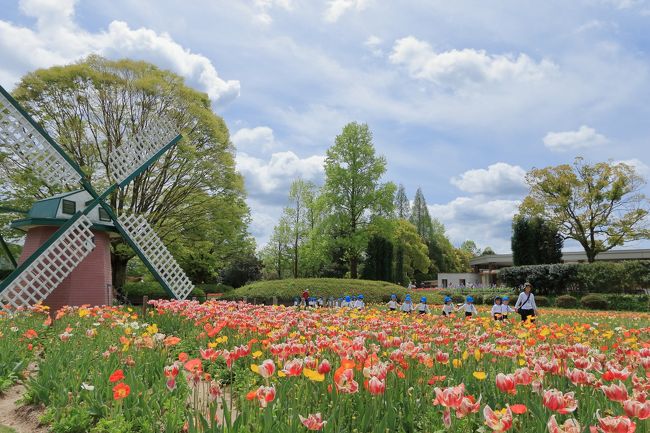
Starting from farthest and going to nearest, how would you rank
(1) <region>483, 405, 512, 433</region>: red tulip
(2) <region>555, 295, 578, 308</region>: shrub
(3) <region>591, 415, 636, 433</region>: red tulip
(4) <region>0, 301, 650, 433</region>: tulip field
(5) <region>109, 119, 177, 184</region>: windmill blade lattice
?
(2) <region>555, 295, 578, 308</region>: shrub, (5) <region>109, 119, 177, 184</region>: windmill blade lattice, (4) <region>0, 301, 650, 433</region>: tulip field, (1) <region>483, 405, 512, 433</region>: red tulip, (3) <region>591, 415, 636, 433</region>: red tulip

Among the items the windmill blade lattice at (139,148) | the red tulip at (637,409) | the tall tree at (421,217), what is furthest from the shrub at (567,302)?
the tall tree at (421,217)

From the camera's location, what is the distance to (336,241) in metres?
38.1

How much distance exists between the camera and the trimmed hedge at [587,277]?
31453mm

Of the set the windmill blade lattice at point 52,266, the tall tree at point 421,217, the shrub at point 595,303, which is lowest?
the shrub at point 595,303

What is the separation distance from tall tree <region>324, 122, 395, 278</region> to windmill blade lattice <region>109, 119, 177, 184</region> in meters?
19.0

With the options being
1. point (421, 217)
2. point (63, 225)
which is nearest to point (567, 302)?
point (63, 225)

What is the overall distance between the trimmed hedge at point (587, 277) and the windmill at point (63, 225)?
26214 millimetres

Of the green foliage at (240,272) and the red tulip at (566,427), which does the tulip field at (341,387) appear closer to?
the red tulip at (566,427)

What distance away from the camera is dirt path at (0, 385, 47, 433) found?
5066 millimetres

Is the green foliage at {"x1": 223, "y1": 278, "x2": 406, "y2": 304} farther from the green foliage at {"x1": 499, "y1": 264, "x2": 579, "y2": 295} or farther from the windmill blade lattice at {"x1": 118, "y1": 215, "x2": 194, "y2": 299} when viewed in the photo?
the green foliage at {"x1": 499, "y1": 264, "x2": 579, "y2": 295}

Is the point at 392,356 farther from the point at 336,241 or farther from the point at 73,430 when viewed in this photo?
the point at 336,241

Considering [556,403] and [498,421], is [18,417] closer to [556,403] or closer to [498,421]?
[498,421]

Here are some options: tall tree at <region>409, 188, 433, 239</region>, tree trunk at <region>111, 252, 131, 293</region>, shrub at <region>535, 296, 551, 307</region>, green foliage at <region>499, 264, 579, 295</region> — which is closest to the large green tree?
tree trunk at <region>111, 252, 131, 293</region>

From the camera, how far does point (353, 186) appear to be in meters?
38.8
